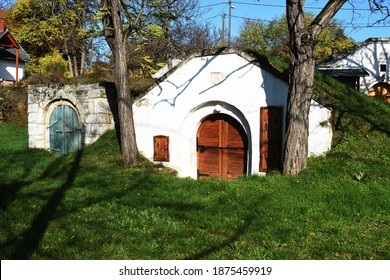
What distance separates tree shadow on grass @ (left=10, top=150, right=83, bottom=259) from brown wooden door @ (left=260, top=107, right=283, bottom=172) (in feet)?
15.5

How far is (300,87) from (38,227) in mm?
5848

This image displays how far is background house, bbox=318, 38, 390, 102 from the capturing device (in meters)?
27.0

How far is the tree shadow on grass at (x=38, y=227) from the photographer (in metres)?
4.69

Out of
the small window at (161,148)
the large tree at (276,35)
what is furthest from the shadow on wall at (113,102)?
the large tree at (276,35)

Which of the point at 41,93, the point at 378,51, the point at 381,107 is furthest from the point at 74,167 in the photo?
the point at 378,51

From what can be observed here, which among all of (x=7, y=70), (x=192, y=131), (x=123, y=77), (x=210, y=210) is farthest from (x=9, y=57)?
(x=210, y=210)

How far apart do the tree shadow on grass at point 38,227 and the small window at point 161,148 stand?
108 inches

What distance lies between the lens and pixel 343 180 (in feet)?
23.7

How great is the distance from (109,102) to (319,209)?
795 cm

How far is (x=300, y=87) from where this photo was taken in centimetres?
799

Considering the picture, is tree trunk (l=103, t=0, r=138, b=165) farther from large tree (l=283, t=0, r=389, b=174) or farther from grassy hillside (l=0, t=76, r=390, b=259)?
large tree (l=283, t=0, r=389, b=174)

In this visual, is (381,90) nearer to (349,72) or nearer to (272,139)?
(349,72)

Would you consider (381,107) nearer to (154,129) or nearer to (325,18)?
(325,18)

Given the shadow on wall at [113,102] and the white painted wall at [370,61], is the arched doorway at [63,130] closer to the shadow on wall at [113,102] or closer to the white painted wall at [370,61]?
the shadow on wall at [113,102]
